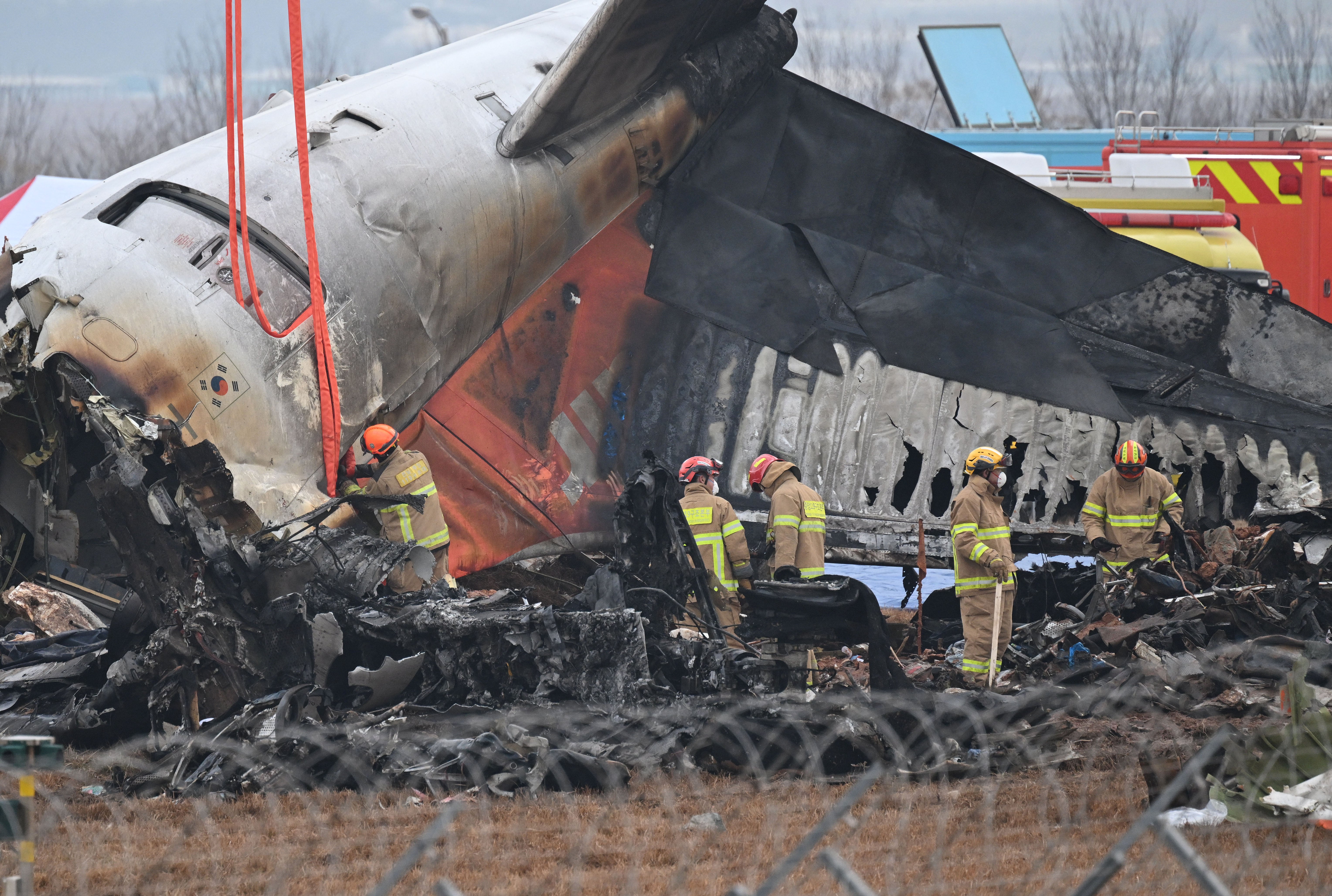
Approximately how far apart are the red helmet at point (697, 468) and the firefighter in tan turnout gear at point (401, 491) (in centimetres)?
183

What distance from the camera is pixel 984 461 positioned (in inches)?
375

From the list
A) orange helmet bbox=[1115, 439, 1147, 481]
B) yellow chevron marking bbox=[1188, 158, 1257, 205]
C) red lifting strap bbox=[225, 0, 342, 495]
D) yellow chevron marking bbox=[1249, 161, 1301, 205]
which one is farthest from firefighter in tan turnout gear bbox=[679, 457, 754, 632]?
yellow chevron marking bbox=[1249, 161, 1301, 205]

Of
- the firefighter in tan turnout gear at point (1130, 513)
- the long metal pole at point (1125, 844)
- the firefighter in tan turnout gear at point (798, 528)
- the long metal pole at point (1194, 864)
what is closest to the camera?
the long metal pole at point (1194, 864)

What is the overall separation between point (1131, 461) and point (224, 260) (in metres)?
6.78

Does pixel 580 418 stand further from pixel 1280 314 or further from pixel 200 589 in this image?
pixel 1280 314

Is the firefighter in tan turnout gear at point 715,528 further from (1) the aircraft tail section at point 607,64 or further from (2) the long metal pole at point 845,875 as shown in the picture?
(2) the long metal pole at point 845,875

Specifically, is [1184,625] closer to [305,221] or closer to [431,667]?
[431,667]

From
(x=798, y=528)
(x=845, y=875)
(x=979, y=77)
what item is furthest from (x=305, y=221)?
(x=979, y=77)

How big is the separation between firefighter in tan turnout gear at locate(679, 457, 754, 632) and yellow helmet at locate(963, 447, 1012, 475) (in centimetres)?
176

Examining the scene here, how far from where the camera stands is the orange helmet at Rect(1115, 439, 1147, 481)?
33.4 feet

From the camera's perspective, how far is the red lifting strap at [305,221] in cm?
761

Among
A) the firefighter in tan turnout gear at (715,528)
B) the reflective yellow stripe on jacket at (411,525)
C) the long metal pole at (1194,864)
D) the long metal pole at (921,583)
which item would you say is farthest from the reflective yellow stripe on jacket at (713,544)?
the long metal pole at (1194,864)

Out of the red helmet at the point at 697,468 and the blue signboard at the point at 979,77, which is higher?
the blue signboard at the point at 979,77

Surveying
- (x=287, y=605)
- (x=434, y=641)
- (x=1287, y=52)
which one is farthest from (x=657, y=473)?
(x=1287, y=52)
